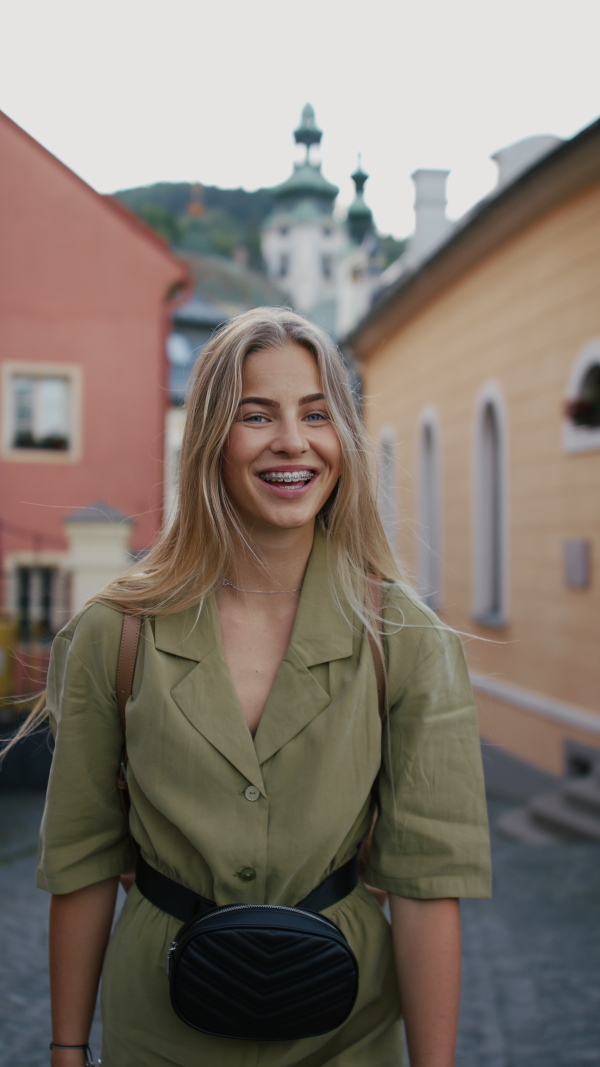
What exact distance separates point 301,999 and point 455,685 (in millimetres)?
514

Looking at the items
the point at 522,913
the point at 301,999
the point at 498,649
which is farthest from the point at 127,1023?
the point at 498,649

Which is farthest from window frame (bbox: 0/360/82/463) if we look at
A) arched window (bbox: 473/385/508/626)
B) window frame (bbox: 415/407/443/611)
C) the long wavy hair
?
the long wavy hair

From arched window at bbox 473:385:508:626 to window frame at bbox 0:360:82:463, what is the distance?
383cm

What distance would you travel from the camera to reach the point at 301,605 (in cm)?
168

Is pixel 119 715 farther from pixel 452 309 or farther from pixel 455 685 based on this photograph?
pixel 452 309

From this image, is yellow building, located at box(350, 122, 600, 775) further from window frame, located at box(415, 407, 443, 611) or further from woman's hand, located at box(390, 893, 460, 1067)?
woman's hand, located at box(390, 893, 460, 1067)

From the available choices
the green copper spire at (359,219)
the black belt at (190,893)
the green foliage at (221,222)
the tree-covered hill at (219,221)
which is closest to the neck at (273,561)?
the black belt at (190,893)

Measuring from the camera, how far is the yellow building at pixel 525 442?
7434 mm

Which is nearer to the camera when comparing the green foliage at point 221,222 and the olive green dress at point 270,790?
the olive green dress at point 270,790

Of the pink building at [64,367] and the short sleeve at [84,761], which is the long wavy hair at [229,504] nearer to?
the short sleeve at [84,761]

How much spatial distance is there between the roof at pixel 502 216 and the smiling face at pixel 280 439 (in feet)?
14.6

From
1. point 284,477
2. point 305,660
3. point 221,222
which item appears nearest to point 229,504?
point 284,477

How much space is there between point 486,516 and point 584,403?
3117 mm

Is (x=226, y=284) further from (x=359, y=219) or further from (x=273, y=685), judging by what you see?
(x=273, y=685)
